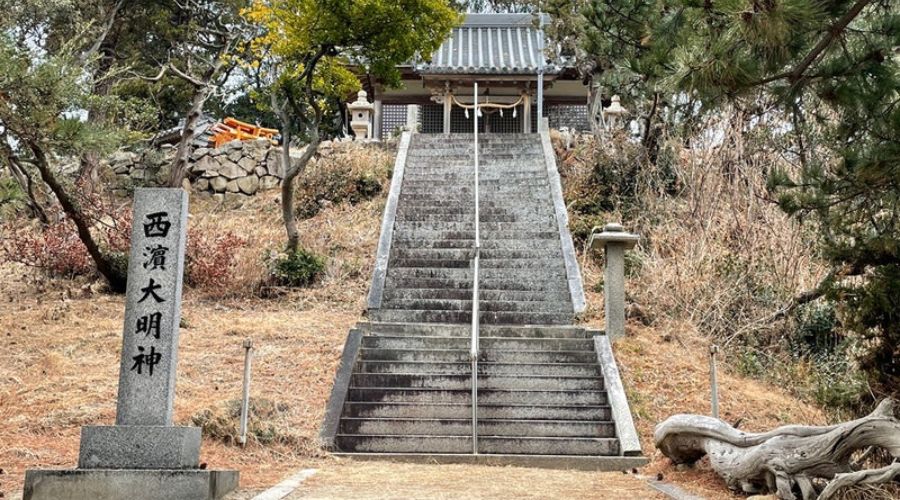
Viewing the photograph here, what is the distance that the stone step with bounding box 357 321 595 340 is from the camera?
909 centimetres

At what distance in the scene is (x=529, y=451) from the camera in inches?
279

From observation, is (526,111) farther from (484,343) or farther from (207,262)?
(484,343)

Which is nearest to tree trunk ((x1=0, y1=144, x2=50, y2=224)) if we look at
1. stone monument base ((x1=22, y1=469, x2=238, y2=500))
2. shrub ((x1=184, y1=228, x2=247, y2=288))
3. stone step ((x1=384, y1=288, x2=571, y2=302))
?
shrub ((x1=184, y1=228, x2=247, y2=288))

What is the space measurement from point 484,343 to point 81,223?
18.1ft

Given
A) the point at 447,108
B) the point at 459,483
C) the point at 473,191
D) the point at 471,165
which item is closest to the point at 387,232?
the point at 473,191

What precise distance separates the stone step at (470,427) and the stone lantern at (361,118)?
448 inches

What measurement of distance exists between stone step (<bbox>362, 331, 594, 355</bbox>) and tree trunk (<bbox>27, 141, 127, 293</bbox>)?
4196 mm

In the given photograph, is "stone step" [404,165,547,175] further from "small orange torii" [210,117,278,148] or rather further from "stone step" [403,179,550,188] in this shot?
"small orange torii" [210,117,278,148]

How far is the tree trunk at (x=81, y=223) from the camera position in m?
8.89

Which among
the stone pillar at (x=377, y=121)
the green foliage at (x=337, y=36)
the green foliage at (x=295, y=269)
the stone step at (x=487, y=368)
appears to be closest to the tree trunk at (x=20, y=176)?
the green foliage at (x=295, y=269)

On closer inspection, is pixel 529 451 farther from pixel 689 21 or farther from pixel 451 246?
pixel 451 246

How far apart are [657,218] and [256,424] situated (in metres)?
7.90

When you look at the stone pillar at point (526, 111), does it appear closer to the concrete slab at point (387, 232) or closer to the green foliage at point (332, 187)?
the concrete slab at point (387, 232)

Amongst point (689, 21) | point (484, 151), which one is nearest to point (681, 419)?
point (689, 21)
